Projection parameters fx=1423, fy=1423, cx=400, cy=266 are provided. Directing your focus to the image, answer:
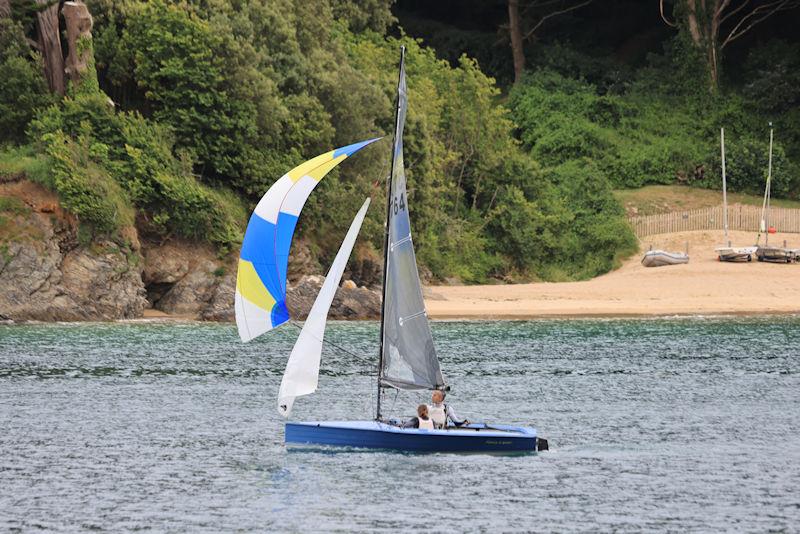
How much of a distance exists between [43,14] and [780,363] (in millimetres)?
35797

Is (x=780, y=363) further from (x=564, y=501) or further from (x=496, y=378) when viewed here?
(x=564, y=501)

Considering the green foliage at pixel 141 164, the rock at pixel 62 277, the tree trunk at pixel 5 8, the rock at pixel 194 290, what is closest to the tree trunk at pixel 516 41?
the green foliage at pixel 141 164

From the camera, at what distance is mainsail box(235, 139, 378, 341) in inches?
1156

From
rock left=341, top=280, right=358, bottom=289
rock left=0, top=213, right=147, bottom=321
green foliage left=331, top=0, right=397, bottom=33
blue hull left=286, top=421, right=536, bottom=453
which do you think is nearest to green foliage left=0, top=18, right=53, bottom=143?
rock left=0, top=213, right=147, bottom=321

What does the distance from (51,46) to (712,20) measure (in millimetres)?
41626

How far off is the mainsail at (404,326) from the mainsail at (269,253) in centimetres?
246

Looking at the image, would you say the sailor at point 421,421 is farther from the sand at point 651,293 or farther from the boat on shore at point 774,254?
the boat on shore at point 774,254

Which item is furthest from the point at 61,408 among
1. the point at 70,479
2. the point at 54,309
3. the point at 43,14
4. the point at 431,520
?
the point at 43,14

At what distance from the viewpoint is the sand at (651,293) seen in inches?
2581

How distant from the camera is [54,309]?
5875cm

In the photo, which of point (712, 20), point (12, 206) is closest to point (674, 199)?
point (712, 20)

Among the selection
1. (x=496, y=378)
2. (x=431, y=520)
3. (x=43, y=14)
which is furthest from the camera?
(x=43, y=14)

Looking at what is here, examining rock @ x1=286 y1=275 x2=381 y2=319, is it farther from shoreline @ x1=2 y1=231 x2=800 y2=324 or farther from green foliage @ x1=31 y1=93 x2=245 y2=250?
green foliage @ x1=31 y1=93 x2=245 y2=250

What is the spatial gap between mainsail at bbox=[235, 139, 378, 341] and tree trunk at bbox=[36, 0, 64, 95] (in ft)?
121
